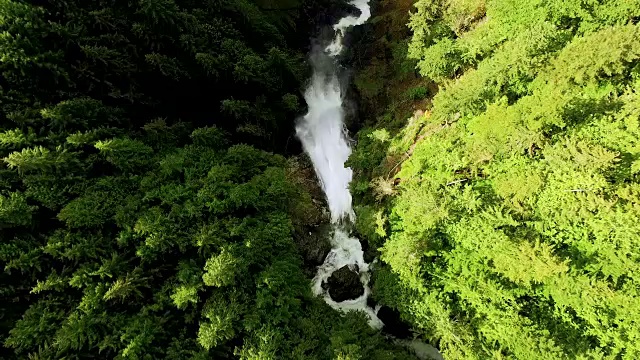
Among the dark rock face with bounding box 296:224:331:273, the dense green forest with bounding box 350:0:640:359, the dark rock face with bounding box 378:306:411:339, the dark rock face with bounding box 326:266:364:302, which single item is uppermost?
the dense green forest with bounding box 350:0:640:359

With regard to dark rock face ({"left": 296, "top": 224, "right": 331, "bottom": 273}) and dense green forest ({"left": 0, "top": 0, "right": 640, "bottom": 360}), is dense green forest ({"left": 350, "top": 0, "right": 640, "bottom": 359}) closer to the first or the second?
dense green forest ({"left": 0, "top": 0, "right": 640, "bottom": 360})

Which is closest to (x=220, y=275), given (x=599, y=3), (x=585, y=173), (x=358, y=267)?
(x=358, y=267)

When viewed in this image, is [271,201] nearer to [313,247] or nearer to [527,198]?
[313,247]

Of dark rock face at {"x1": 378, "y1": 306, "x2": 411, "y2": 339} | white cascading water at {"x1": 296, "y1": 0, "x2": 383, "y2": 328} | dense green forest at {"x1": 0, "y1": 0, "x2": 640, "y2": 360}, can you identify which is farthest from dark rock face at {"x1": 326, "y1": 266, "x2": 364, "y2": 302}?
dense green forest at {"x1": 0, "y1": 0, "x2": 640, "y2": 360}

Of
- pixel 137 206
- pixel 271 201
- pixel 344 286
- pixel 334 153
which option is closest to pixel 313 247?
pixel 344 286

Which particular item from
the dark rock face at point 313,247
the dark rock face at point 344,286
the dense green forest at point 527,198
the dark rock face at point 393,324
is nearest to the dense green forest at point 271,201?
the dense green forest at point 527,198

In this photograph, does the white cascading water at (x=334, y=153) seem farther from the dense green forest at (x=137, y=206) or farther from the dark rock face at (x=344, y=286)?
the dense green forest at (x=137, y=206)
